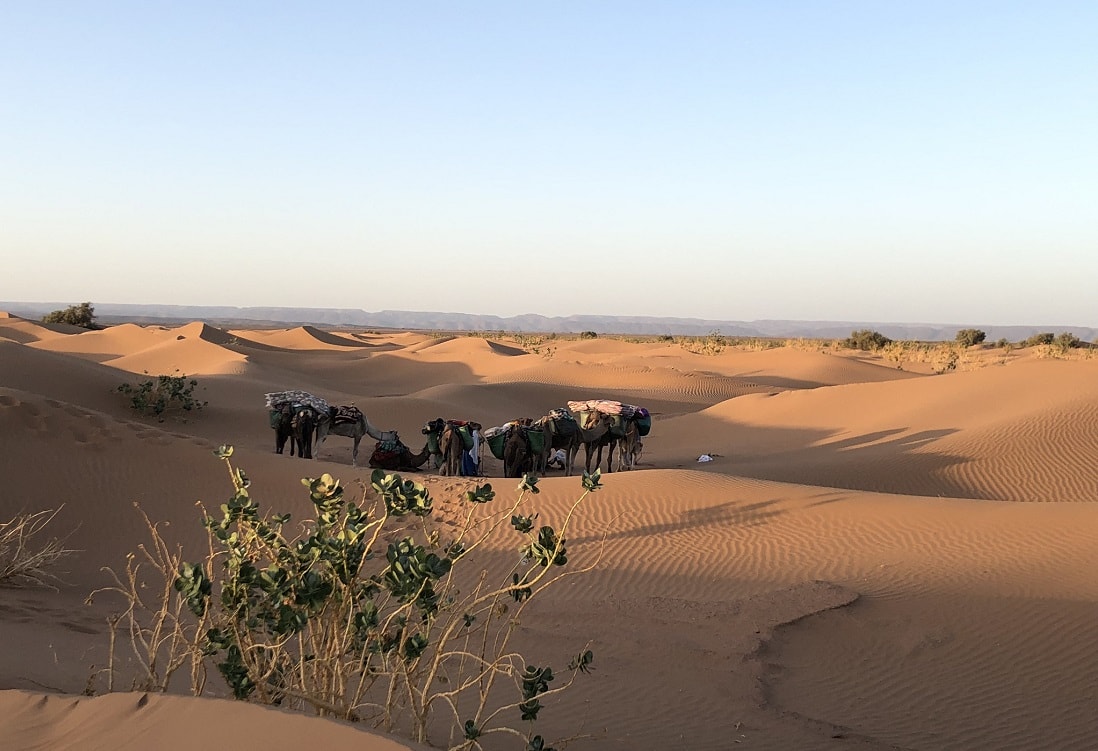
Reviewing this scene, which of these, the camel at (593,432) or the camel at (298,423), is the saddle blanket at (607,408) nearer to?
the camel at (593,432)

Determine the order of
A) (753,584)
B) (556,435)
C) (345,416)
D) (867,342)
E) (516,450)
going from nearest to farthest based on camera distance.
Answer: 1. (753,584)
2. (516,450)
3. (556,435)
4. (345,416)
5. (867,342)

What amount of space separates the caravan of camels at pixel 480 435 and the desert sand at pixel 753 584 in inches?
84.1

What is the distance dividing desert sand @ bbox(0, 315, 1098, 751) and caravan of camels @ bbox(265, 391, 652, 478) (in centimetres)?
214

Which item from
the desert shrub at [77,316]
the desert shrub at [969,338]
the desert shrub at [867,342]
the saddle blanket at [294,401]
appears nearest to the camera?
the saddle blanket at [294,401]

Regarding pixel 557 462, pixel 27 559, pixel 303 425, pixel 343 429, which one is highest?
pixel 303 425

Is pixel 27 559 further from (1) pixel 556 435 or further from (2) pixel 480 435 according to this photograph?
(1) pixel 556 435

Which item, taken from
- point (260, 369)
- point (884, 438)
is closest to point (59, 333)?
point (260, 369)

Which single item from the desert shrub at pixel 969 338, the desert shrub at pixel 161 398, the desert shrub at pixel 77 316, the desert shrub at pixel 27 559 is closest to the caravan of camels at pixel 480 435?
the desert shrub at pixel 27 559

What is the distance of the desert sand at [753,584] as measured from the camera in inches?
218

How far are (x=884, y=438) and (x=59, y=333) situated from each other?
47.6 metres

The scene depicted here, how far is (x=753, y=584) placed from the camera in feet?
29.4

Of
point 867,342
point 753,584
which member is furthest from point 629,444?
point 867,342

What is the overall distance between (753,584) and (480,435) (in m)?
8.77

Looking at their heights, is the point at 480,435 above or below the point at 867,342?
below
